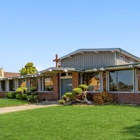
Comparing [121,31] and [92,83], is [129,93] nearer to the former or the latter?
[92,83]

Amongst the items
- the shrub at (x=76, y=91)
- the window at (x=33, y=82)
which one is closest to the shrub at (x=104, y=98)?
the shrub at (x=76, y=91)

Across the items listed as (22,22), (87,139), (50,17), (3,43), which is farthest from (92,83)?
(87,139)

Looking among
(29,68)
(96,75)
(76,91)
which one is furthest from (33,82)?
(29,68)

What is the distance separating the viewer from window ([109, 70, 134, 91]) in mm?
15218

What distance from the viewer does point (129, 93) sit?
15.1 m

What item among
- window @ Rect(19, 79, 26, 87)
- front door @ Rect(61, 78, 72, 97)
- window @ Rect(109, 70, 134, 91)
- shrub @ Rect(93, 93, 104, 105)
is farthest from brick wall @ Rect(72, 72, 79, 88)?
window @ Rect(19, 79, 26, 87)

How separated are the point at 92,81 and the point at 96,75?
62 cm

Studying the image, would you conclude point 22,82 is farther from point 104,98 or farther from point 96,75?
point 104,98

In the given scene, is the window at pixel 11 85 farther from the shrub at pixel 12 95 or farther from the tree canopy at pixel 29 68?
the tree canopy at pixel 29 68

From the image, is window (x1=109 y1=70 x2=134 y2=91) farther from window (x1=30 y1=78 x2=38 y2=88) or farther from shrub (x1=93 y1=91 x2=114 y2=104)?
window (x1=30 y1=78 x2=38 y2=88)

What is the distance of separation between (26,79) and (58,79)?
637cm

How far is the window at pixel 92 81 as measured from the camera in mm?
17173

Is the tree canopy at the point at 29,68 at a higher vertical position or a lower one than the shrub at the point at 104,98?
higher

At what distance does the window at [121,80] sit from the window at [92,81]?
3.98 feet
